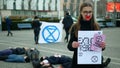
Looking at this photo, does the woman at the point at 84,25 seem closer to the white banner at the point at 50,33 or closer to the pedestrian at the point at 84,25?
the pedestrian at the point at 84,25

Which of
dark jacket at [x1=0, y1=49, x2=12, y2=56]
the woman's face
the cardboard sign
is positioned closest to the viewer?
the woman's face

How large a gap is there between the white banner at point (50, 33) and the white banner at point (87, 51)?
1631cm

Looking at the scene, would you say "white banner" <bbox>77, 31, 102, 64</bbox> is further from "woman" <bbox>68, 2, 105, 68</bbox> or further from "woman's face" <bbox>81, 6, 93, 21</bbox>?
"woman's face" <bbox>81, 6, 93, 21</bbox>

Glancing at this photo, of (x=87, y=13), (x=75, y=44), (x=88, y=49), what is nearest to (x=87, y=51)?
(x=88, y=49)

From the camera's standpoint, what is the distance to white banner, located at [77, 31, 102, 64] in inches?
200

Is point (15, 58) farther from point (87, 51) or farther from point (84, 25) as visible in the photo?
point (84, 25)

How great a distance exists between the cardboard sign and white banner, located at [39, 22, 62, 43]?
16.3 metres

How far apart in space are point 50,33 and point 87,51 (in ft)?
54.6

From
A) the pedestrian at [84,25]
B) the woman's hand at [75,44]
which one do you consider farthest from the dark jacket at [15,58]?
the woman's hand at [75,44]

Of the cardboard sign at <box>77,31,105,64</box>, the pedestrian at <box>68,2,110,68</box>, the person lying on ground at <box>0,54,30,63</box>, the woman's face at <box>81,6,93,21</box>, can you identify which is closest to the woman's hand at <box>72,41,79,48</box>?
the pedestrian at <box>68,2,110,68</box>

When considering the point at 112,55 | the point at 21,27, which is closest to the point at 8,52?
the point at 112,55

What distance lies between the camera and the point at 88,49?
204 inches

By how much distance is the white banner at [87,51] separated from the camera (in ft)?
16.7

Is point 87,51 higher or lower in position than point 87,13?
lower
